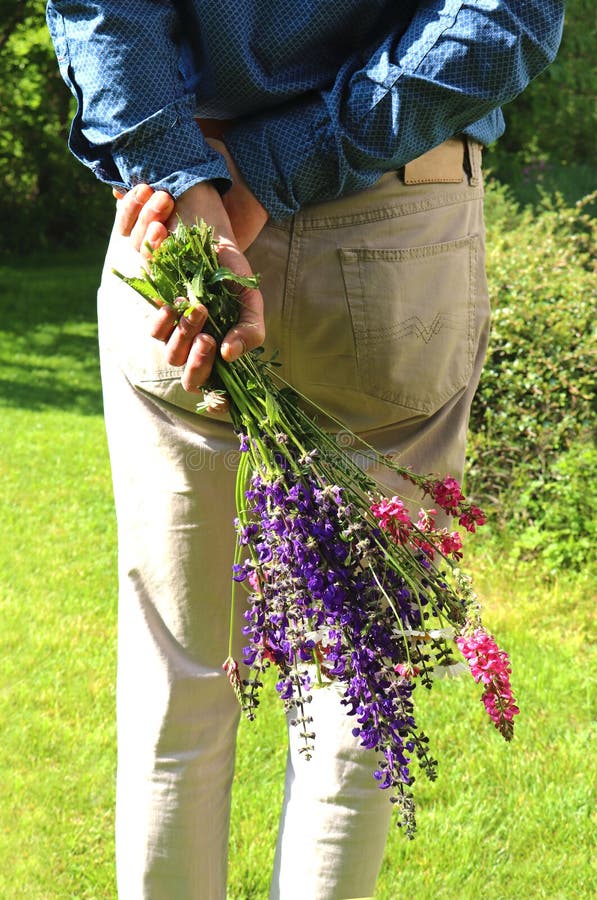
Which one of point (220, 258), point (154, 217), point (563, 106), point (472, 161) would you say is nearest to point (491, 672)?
point (220, 258)

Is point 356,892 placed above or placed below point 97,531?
above

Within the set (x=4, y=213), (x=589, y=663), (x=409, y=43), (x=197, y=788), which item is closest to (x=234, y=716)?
(x=197, y=788)

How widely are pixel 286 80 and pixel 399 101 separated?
0.63ft

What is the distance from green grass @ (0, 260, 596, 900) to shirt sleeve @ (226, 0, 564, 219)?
1885mm

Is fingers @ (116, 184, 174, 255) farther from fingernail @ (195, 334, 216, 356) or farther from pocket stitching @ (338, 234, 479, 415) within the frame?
pocket stitching @ (338, 234, 479, 415)

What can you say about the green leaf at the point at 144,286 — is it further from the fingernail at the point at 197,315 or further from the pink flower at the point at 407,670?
the pink flower at the point at 407,670

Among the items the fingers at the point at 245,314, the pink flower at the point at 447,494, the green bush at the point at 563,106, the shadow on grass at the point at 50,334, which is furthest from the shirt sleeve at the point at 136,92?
the green bush at the point at 563,106

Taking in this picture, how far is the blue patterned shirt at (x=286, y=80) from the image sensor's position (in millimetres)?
1435

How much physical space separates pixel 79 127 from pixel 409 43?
0.51 meters

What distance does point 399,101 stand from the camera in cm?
146

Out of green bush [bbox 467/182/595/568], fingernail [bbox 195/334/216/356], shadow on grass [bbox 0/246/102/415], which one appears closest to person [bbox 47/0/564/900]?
fingernail [bbox 195/334/216/356]

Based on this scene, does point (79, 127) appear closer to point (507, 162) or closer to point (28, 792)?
point (28, 792)

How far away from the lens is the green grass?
267 centimetres

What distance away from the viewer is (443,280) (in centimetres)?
166
